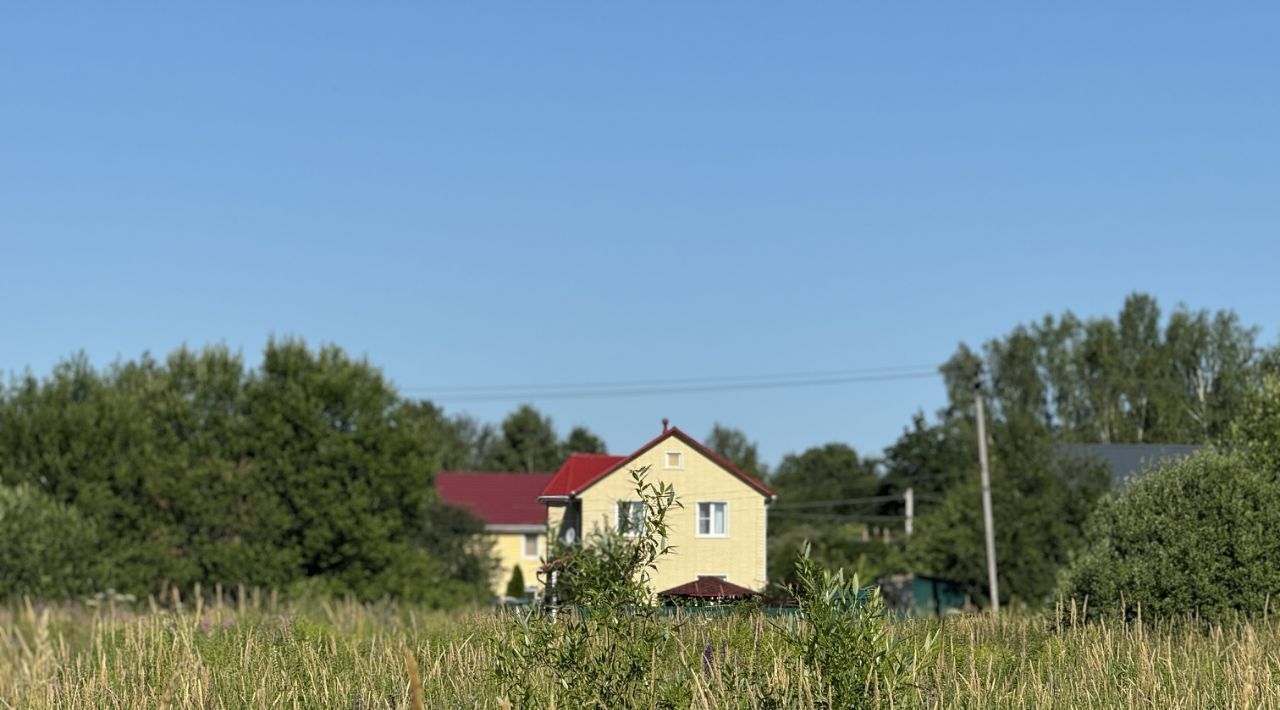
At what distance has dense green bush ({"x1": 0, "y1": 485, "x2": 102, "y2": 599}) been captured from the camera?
42875 mm

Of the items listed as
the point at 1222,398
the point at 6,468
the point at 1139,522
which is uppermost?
the point at 1222,398

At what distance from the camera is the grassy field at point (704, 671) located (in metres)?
10.4

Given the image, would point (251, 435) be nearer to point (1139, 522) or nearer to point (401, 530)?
point (401, 530)

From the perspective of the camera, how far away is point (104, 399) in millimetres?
48906

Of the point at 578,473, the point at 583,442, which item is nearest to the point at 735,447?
the point at 583,442

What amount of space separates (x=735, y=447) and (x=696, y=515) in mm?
52633

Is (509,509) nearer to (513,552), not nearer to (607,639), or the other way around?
(513,552)

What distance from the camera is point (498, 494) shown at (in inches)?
2844

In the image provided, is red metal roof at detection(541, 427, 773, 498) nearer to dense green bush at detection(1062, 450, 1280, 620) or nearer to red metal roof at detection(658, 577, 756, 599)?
red metal roof at detection(658, 577, 756, 599)

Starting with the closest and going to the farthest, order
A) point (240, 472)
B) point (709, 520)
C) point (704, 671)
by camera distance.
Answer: point (704, 671) → point (709, 520) → point (240, 472)

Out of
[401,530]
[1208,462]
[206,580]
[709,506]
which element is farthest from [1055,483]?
[709,506]

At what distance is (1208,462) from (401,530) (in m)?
32.9

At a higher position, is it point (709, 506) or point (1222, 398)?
point (1222, 398)

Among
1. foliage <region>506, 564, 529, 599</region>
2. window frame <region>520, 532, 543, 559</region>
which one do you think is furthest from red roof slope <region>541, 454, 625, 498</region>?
window frame <region>520, 532, 543, 559</region>
